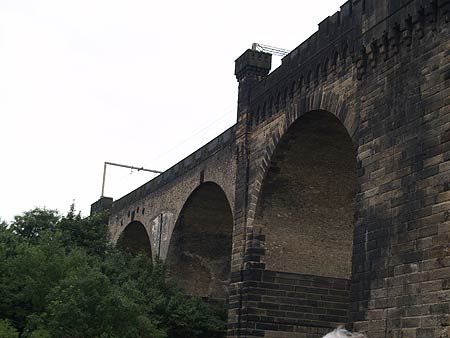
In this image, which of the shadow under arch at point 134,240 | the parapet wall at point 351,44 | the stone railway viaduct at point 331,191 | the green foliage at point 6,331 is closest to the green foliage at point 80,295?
the green foliage at point 6,331

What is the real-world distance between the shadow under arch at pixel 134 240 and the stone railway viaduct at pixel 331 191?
2.25 m

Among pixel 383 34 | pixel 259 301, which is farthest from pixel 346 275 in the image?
pixel 383 34

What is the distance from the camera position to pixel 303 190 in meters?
22.0

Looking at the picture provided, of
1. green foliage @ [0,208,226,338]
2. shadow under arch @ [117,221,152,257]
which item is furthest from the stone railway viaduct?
green foliage @ [0,208,226,338]

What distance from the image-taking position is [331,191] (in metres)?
22.0

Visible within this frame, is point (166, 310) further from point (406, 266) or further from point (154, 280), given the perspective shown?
point (406, 266)

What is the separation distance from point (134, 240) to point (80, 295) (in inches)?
760

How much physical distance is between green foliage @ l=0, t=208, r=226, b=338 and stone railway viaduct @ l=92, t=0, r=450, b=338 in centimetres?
282

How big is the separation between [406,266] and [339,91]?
5632mm

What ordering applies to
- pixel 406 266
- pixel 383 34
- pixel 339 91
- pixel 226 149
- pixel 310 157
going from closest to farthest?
pixel 406 266
pixel 383 34
pixel 339 91
pixel 310 157
pixel 226 149

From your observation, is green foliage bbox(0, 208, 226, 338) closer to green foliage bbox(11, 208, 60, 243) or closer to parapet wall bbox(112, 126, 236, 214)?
green foliage bbox(11, 208, 60, 243)

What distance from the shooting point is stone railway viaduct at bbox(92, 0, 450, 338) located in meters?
13.9

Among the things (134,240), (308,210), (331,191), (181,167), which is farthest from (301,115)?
(134,240)

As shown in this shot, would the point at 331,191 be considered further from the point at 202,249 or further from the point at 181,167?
the point at 202,249
